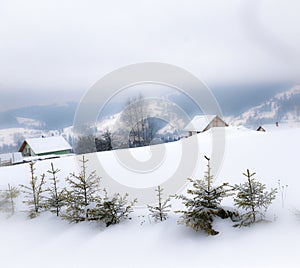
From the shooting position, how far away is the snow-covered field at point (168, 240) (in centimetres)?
378

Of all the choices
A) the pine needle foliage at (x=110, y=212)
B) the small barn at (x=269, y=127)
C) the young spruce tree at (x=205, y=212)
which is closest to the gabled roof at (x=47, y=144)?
the pine needle foliage at (x=110, y=212)

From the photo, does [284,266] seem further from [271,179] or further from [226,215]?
[271,179]

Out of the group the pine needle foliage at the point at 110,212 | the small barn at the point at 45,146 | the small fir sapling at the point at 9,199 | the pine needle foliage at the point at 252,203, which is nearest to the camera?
the pine needle foliage at the point at 252,203

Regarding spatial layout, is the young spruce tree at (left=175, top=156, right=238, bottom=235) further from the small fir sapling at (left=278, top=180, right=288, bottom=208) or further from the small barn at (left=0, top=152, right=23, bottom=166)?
the small barn at (left=0, top=152, right=23, bottom=166)

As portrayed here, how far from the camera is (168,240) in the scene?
4.49 meters

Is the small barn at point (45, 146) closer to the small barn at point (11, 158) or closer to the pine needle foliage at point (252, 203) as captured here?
the small barn at point (11, 158)

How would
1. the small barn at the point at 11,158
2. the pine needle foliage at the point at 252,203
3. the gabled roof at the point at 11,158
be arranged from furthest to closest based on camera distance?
the gabled roof at the point at 11,158, the small barn at the point at 11,158, the pine needle foliage at the point at 252,203

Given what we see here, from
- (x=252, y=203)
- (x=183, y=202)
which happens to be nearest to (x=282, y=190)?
(x=252, y=203)

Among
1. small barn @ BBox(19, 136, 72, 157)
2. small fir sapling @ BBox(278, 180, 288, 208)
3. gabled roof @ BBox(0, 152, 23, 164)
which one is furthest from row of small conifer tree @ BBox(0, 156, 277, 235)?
small barn @ BBox(19, 136, 72, 157)

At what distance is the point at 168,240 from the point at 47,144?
2584cm

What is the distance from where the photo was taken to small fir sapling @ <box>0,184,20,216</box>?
6684mm

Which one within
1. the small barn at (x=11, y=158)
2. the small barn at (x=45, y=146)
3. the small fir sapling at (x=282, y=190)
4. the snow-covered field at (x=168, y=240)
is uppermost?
the small barn at (x=45, y=146)

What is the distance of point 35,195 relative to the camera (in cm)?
681

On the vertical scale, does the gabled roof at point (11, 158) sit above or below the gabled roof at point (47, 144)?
below
